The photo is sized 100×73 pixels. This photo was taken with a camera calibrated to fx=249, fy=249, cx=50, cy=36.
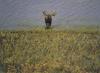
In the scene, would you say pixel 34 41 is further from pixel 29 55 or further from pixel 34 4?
pixel 34 4

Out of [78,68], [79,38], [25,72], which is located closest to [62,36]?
[79,38]

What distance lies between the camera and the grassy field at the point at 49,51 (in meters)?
2.15

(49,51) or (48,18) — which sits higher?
(48,18)

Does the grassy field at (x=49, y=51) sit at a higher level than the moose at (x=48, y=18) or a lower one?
lower

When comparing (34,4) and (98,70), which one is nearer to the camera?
(98,70)

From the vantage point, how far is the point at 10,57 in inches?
89.4

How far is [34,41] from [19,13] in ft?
0.96

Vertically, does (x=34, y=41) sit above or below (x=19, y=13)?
below

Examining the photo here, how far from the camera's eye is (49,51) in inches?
87.1

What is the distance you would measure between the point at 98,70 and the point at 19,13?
867 mm

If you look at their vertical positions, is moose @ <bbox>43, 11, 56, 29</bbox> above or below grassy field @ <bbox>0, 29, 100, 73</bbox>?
above

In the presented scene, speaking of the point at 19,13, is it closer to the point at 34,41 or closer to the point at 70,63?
the point at 34,41

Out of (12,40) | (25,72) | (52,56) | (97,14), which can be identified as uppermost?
(97,14)

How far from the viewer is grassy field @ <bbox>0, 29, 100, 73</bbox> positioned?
7.05 feet
